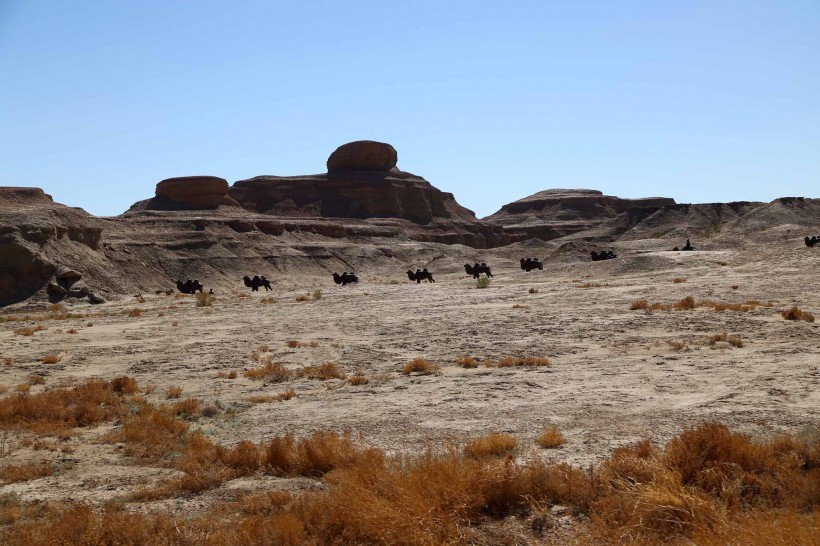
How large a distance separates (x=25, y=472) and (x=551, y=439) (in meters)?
6.39

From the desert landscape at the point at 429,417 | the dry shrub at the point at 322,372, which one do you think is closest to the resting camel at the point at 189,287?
the desert landscape at the point at 429,417

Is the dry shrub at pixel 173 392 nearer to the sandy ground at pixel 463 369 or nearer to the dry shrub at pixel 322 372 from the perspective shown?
the sandy ground at pixel 463 369

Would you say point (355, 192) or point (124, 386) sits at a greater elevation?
point (355, 192)

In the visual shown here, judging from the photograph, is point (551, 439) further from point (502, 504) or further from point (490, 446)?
point (502, 504)

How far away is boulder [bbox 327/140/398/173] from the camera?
11819cm

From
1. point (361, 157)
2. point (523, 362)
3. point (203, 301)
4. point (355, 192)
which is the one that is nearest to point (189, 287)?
point (203, 301)

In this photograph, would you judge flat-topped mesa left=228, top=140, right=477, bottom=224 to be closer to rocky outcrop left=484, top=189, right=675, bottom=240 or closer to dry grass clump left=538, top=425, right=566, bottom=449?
rocky outcrop left=484, top=189, right=675, bottom=240

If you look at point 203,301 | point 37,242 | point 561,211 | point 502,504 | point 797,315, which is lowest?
point 203,301

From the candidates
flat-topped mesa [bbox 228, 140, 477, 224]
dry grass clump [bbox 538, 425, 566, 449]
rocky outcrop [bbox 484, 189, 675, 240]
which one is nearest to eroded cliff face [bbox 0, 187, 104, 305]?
dry grass clump [bbox 538, 425, 566, 449]

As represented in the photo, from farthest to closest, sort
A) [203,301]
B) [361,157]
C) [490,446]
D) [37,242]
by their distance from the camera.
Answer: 1. [361,157]
2. [37,242]
3. [203,301]
4. [490,446]

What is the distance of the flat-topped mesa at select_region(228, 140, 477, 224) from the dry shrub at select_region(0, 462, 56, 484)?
95.7 metres

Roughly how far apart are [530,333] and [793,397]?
10.0 m

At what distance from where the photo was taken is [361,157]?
388 ft

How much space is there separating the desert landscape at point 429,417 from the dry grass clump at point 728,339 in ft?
0.22
